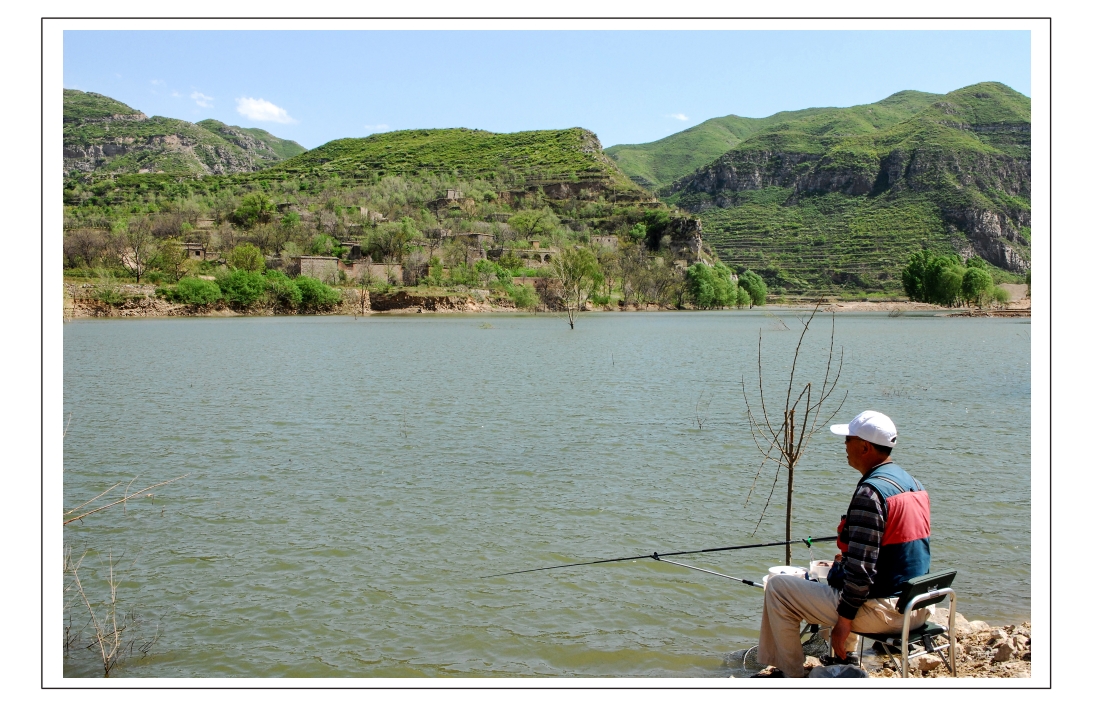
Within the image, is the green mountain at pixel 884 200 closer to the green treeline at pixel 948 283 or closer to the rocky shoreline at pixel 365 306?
the green treeline at pixel 948 283

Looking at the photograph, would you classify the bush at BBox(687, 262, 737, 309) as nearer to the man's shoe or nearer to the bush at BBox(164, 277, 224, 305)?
the bush at BBox(164, 277, 224, 305)

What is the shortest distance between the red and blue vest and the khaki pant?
4.7 inches

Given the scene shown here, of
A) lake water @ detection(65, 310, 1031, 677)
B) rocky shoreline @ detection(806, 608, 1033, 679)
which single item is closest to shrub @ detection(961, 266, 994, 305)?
lake water @ detection(65, 310, 1031, 677)

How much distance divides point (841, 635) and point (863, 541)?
1.82 ft

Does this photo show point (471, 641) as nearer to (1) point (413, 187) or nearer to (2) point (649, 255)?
(2) point (649, 255)

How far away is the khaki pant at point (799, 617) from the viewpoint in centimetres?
411

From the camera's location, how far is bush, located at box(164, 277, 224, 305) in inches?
2413

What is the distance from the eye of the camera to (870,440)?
4.16 m

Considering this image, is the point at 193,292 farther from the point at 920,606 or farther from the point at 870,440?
the point at 920,606

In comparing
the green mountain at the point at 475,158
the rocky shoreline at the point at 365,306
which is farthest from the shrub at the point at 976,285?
the green mountain at the point at 475,158

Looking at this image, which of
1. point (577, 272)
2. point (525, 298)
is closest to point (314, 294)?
point (525, 298)

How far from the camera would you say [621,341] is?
119 feet

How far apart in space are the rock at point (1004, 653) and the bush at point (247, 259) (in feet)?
234
